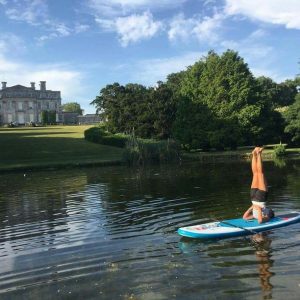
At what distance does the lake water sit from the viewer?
909cm

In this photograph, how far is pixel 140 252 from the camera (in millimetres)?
11820

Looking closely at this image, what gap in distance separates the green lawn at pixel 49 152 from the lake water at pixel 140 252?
26.3 meters

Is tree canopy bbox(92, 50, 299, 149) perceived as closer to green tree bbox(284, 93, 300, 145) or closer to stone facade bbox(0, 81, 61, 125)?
green tree bbox(284, 93, 300, 145)

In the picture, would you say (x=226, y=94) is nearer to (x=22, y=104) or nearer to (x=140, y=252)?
(x=140, y=252)

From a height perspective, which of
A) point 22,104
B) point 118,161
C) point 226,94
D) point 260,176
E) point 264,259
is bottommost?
point 118,161

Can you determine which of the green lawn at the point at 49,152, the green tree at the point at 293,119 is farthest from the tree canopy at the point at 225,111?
the green lawn at the point at 49,152

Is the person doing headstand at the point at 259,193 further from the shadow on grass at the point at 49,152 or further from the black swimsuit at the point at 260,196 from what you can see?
the shadow on grass at the point at 49,152

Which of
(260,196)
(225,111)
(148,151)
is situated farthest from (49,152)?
(260,196)

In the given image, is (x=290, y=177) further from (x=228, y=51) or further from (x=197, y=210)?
(x=228, y=51)

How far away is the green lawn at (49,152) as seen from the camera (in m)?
48.7

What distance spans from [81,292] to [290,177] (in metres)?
22.3

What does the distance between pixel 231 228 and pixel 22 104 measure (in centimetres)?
14349

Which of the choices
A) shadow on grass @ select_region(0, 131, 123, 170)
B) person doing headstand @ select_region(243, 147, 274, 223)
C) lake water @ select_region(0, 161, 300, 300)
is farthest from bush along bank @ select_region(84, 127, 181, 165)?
person doing headstand @ select_region(243, 147, 274, 223)

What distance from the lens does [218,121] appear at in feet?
205
